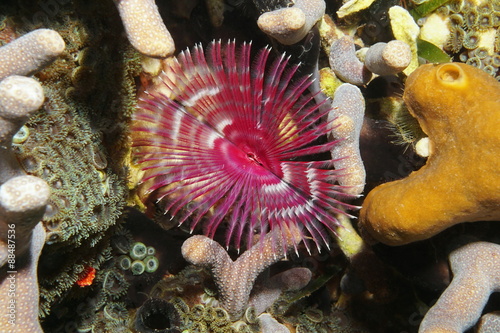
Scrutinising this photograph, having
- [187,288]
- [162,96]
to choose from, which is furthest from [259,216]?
[162,96]

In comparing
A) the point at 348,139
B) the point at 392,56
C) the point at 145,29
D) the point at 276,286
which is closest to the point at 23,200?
the point at 145,29

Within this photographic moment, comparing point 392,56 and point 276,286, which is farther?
point 276,286

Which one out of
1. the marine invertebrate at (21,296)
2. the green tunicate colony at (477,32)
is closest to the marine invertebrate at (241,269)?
the marine invertebrate at (21,296)

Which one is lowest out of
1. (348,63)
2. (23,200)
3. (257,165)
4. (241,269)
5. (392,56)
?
(241,269)

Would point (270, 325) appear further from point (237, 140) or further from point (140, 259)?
point (237, 140)

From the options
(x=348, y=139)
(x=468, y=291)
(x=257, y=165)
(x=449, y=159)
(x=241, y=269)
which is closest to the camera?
(x=449, y=159)

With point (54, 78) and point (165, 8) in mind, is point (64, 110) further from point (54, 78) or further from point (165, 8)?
point (165, 8)
